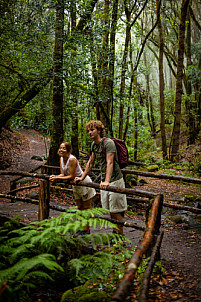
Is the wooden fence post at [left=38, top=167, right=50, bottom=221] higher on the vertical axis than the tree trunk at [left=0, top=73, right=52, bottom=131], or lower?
lower

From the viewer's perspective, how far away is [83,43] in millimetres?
8992

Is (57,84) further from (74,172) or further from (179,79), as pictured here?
(179,79)

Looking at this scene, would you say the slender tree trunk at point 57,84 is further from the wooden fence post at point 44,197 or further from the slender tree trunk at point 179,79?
the slender tree trunk at point 179,79

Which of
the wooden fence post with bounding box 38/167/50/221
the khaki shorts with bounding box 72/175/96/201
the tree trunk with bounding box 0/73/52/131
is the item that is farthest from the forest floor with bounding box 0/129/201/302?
the tree trunk with bounding box 0/73/52/131

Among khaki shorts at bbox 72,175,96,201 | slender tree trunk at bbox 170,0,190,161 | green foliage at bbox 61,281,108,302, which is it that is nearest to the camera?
green foliage at bbox 61,281,108,302

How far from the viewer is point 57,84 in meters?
9.17

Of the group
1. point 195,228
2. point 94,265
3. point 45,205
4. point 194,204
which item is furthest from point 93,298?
point 194,204

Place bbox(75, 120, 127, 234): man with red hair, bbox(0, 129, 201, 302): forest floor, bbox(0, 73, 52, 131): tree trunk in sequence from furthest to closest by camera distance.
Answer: bbox(0, 73, 52, 131): tree trunk < bbox(75, 120, 127, 234): man with red hair < bbox(0, 129, 201, 302): forest floor

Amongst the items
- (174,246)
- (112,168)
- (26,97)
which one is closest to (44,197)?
(112,168)

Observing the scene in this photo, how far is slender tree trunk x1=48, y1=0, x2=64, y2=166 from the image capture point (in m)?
8.85

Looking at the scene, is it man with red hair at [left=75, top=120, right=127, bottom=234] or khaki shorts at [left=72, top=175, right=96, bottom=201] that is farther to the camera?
khaki shorts at [left=72, top=175, right=96, bottom=201]

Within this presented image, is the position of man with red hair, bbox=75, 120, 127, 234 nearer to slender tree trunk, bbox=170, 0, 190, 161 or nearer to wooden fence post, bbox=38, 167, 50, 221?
wooden fence post, bbox=38, 167, 50, 221

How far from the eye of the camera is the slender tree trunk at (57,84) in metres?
8.85

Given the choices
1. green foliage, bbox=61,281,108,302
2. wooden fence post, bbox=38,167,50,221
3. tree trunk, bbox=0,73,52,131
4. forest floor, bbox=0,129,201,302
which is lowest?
forest floor, bbox=0,129,201,302
